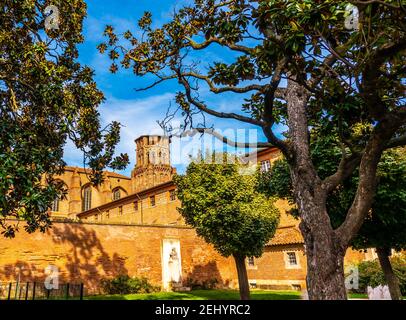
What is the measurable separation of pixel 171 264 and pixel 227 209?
1030cm

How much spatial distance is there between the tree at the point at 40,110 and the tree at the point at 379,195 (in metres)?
6.61

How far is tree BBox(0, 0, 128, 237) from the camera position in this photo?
689 centimetres

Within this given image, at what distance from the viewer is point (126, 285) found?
21750 mm

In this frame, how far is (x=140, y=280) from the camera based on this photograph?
2259 cm

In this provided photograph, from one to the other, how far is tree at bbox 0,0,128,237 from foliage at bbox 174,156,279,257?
7.75 metres

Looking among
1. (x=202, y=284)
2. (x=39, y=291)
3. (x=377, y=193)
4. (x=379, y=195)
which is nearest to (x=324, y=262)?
(x=377, y=193)

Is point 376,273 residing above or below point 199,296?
above

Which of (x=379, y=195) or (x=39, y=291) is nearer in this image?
(x=379, y=195)

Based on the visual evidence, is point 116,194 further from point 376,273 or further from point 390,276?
point 390,276

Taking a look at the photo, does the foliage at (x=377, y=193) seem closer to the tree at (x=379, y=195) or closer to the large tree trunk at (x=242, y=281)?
the tree at (x=379, y=195)

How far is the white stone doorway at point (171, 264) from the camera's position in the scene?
24047mm

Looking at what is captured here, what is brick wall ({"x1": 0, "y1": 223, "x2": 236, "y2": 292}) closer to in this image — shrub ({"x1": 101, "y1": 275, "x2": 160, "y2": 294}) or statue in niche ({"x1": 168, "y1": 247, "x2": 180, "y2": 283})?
shrub ({"x1": 101, "y1": 275, "x2": 160, "y2": 294})
